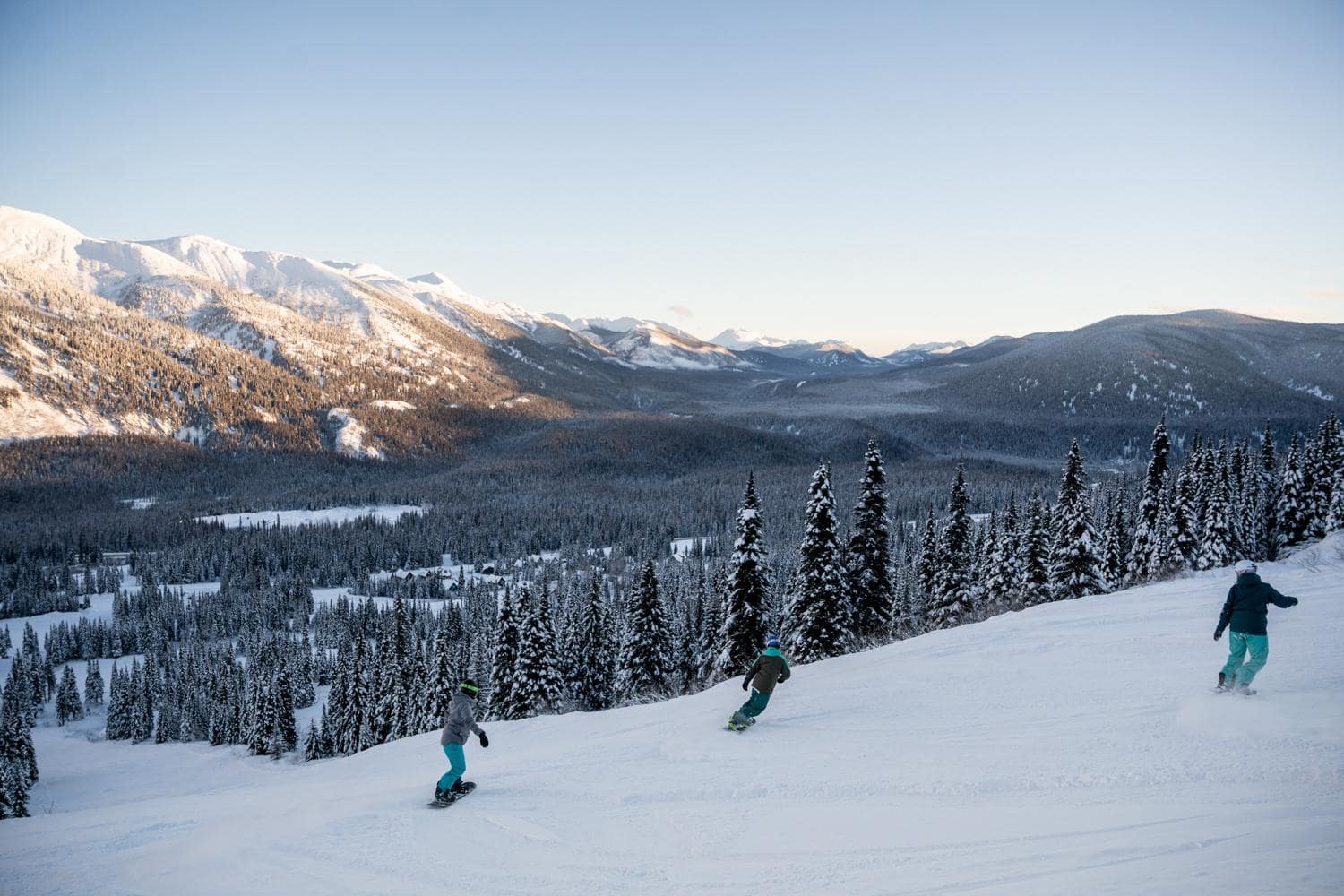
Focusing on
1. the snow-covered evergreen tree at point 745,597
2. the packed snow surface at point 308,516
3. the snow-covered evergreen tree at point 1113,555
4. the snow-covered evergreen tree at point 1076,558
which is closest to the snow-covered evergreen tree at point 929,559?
the snow-covered evergreen tree at point 1076,558

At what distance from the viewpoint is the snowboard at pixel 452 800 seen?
10.3 m

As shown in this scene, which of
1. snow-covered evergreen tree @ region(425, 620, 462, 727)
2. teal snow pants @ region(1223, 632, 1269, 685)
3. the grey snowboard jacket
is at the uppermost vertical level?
teal snow pants @ region(1223, 632, 1269, 685)

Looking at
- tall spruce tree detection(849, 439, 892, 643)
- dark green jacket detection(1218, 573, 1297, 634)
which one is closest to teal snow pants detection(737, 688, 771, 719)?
dark green jacket detection(1218, 573, 1297, 634)

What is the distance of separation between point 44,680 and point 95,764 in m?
40.3

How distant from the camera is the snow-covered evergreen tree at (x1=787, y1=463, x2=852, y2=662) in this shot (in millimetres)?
30219

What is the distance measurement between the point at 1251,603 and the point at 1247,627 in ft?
1.33

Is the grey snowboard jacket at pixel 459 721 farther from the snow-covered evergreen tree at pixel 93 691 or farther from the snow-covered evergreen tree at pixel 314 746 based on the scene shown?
the snow-covered evergreen tree at pixel 93 691

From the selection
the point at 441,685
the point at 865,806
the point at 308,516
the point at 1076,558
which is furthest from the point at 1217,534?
the point at 308,516

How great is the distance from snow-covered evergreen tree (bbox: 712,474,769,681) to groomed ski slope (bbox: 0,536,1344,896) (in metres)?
15.6

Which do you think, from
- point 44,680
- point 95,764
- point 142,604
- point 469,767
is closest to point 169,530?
point 142,604

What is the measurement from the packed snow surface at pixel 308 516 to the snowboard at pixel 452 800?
184 m

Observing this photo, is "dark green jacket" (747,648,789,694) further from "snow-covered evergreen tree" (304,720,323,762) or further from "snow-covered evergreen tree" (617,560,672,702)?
"snow-covered evergreen tree" (304,720,323,762)

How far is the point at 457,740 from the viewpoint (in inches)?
422

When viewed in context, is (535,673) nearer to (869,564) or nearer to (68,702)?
(869,564)
